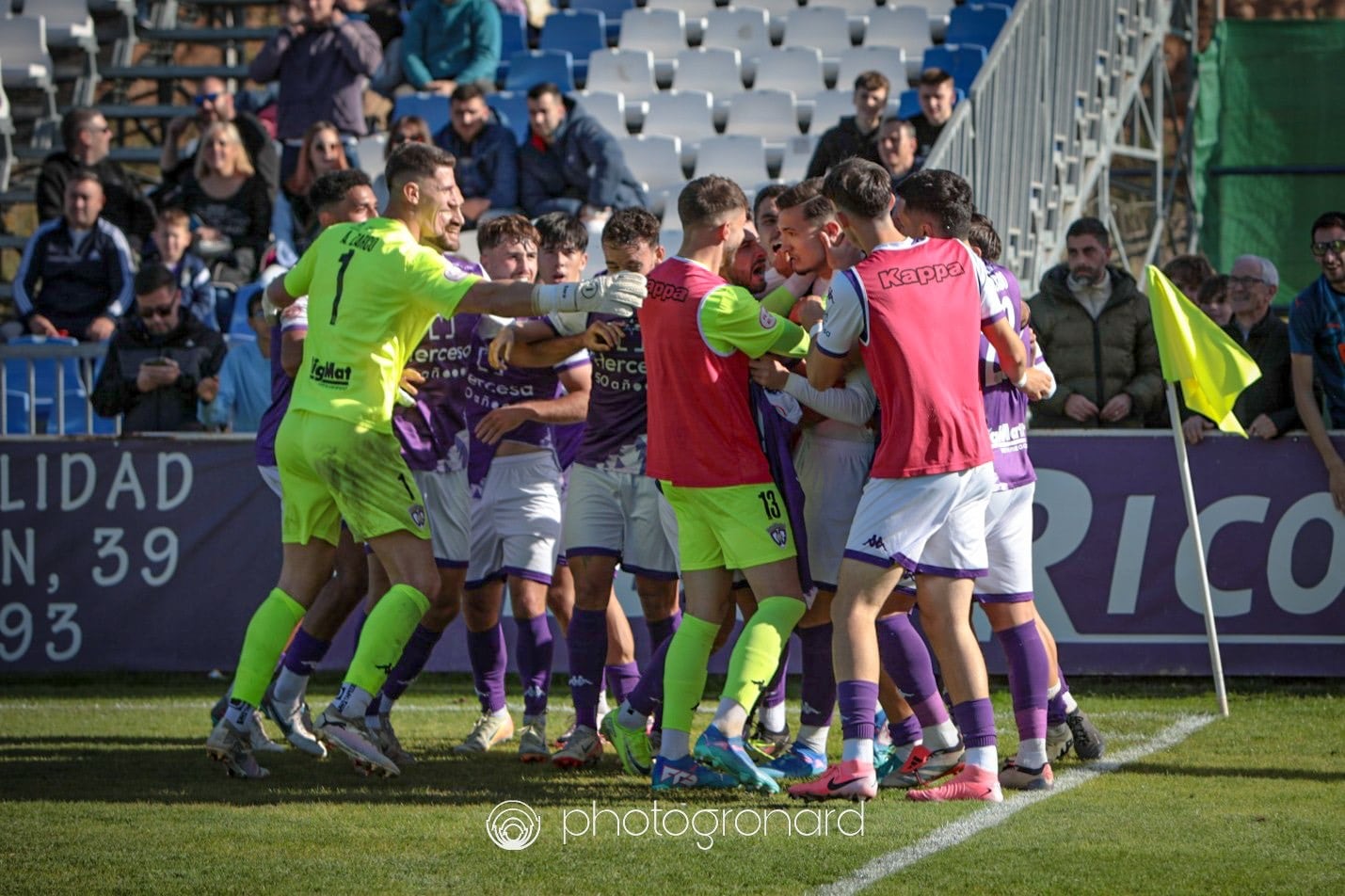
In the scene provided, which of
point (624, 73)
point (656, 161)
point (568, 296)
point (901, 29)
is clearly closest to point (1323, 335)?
point (568, 296)

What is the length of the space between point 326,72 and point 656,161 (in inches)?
111

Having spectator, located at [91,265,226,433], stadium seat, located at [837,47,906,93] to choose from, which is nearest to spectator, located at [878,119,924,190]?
stadium seat, located at [837,47,906,93]

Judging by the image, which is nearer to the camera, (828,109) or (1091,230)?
(1091,230)

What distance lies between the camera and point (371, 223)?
675cm

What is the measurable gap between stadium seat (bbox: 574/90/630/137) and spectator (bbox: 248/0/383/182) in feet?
5.98

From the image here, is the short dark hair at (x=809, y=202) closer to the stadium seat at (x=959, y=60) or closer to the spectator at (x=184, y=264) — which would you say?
the spectator at (x=184, y=264)

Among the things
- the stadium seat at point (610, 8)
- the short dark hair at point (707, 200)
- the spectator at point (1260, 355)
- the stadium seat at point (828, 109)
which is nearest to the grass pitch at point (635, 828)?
the spectator at point (1260, 355)

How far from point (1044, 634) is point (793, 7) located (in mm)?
10858

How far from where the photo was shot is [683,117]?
15.6 meters

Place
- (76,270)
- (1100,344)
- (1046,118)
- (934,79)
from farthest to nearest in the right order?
(76,270) → (934,79) → (1046,118) → (1100,344)

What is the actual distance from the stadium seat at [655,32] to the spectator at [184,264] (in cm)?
539

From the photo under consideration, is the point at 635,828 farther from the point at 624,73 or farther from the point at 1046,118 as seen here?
the point at 624,73

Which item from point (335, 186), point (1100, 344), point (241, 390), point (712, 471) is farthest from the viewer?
point (241, 390)

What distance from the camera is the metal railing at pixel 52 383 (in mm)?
10625
